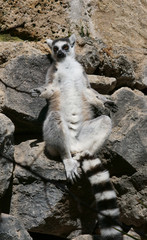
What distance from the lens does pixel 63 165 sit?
392 cm

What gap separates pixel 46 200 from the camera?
12.1 feet

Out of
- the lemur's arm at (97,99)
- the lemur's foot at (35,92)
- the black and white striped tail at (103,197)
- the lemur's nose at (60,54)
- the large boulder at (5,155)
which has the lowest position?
the large boulder at (5,155)

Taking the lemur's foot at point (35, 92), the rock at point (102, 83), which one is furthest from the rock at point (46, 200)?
the rock at point (102, 83)

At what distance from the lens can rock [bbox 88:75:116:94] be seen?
190 inches

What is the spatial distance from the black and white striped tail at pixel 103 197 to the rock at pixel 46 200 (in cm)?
23

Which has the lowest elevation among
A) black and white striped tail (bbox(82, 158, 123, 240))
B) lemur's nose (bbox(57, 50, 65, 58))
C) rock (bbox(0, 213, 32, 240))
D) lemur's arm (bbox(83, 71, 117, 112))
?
rock (bbox(0, 213, 32, 240))

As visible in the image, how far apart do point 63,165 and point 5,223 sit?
38.0 inches

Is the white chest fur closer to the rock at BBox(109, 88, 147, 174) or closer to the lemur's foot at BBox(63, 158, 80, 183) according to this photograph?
the rock at BBox(109, 88, 147, 174)

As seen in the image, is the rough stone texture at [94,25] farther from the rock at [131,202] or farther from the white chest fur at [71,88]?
the rock at [131,202]

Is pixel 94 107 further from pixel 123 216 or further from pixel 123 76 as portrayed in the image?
pixel 123 216

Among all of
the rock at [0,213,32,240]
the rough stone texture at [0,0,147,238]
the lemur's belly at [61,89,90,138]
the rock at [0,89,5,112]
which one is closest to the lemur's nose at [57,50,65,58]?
the rough stone texture at [0,0,147,238]

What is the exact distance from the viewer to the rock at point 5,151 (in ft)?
11.6

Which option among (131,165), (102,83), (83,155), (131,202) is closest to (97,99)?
(102,83)

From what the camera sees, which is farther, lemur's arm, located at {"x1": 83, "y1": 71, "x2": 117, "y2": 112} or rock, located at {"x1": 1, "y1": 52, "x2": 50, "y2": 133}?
lemur's arm, located at {"x1": 83, "y1": 71, "x2": 117, "y2": 112}
